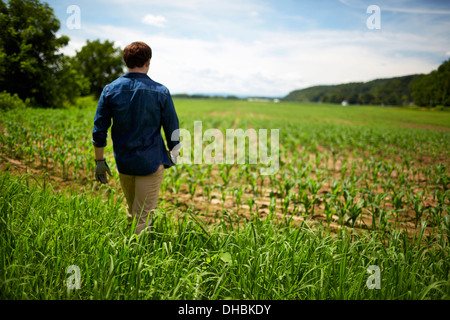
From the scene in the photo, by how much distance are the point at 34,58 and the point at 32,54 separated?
309 millimetres

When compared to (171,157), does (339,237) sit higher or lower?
lower

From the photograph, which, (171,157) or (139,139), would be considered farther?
(171,157)

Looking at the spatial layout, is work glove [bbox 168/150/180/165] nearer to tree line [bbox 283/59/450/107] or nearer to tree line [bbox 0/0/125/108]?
tree line [bbox 0/0/125/108]

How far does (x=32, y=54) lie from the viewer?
15938mm

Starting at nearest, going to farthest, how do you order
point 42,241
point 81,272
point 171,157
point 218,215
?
point 81,272 → point 42,241 → point 171,157 → point 218,215

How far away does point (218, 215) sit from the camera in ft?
13.4

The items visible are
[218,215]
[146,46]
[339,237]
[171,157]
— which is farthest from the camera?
[218,215]

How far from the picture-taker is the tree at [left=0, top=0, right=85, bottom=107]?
12.3 metres

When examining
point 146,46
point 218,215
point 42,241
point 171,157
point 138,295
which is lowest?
point 218,215

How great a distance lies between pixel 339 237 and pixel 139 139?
103 inches
